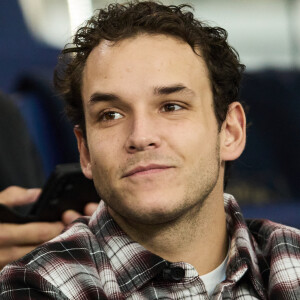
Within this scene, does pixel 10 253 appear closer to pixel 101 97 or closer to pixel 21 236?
pixel 21 236

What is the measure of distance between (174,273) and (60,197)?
48 cm

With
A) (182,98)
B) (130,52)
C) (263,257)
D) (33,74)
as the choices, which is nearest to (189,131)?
(182,98)

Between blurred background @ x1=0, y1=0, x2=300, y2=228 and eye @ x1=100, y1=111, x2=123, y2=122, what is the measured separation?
1.32 meters

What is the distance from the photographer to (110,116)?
1424mm

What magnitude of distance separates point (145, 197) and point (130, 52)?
308 mm

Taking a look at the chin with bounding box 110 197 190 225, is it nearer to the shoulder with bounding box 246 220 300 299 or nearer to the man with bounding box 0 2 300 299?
the man with bounding box 0 2 300 299

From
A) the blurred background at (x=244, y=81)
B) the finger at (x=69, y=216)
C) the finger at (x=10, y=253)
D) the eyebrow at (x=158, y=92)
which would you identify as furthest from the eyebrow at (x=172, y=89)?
the blurred background at (x=244, y=81)

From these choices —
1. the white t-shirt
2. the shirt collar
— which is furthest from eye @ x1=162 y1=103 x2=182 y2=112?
the white t-shirt

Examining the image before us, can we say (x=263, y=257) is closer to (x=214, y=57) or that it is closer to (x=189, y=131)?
(x=189, y=131)

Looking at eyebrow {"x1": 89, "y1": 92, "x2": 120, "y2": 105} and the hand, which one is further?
the hand

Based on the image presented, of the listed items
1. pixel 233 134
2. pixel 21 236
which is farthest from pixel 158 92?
pixel 21 236

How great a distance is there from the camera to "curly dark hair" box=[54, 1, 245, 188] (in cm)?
149

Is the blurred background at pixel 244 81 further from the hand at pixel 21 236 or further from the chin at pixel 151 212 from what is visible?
the chin at pixel 151 212

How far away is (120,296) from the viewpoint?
1.30 meters
